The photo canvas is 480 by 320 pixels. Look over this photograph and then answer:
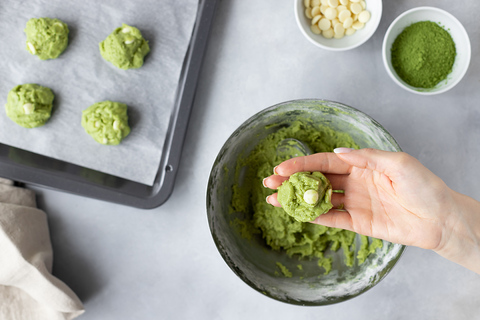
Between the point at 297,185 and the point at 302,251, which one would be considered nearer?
the point at 297,185

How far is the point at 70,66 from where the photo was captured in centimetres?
203

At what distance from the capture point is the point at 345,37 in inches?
77.2

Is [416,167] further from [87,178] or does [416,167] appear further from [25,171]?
[25,171]

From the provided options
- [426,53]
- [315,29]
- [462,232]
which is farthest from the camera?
[315,29]

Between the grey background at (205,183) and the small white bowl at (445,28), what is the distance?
125 millimetres

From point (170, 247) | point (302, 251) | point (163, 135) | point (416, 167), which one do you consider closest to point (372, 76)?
point (416, 167)

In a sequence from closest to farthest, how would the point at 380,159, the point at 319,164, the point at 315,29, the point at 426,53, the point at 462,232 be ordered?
the point at 380,159, the point at 462,232, the point at 319,164, the point at 426,53, the point at 315,29

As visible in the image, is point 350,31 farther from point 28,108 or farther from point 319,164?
point 28,108

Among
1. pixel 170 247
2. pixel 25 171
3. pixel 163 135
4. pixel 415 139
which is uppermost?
pixel 415 139

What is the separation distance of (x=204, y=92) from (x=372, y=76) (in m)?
1.04

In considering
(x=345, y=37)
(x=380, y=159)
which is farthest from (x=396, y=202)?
(x=345, y=37)

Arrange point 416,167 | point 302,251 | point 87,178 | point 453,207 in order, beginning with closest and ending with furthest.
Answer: point 416,167
point 453,207
point 302,251
point 87,178

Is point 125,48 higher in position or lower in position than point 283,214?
higher

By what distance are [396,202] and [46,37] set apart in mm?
2127
